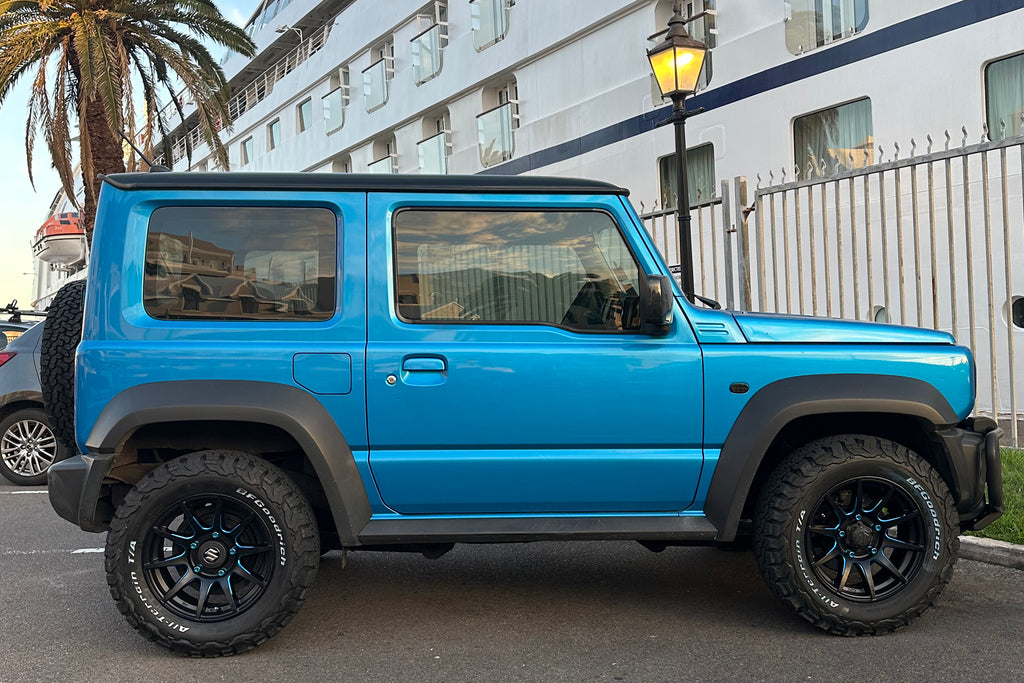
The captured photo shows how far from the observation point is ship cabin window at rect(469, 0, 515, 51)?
17.0 m

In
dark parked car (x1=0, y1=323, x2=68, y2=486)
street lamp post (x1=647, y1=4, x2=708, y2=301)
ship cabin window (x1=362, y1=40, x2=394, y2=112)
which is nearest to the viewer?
street lamp post (x1=647, y1=4, x2=708, y2=301)

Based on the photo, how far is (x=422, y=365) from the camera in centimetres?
370

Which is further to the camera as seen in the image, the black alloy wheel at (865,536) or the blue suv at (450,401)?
the black alloy wheel at (865,536)

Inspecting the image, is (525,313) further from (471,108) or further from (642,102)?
(471,108)

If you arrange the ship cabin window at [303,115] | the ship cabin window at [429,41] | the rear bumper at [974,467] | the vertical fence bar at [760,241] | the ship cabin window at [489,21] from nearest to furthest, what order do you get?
the rear bumper at [974,467], the vertical fence bar at [760,241], the ship cabin window at [489,21], the ship cabin window at [429,41], the ship cabin window at [303,115]

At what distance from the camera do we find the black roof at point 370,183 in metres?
3.80

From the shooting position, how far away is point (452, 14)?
18.8 m

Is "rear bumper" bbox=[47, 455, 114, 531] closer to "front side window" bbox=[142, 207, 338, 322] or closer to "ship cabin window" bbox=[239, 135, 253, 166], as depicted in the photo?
"front side window" bbox=[142, 207, 338, 322]

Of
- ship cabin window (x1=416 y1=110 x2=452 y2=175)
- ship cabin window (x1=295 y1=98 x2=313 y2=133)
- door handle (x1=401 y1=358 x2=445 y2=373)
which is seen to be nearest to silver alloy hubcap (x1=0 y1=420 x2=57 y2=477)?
door handle (x1=401 y1=358 x2=445 y2=373)

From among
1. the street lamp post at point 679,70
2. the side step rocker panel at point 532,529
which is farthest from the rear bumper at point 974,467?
the street lamp post at point 679,70

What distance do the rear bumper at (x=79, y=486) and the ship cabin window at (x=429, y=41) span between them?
16.2 m

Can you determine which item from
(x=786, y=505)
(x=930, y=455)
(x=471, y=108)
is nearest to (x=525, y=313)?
(x=786, y=505)

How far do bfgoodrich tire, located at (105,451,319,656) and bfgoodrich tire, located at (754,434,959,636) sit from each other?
1781mm

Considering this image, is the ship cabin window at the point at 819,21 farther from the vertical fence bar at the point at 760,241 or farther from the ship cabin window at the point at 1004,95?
the vertical fence bar at the point at 760,241
